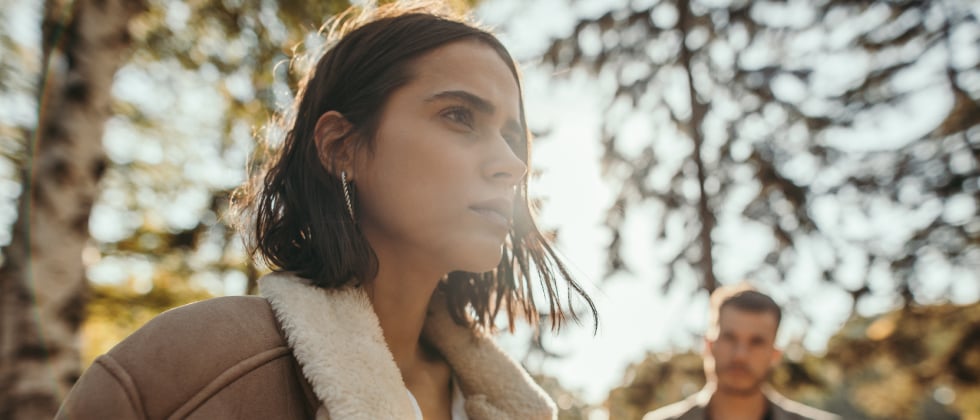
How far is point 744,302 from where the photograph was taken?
4277 mm

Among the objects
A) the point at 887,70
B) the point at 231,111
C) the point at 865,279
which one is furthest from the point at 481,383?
→ the point at 887,70

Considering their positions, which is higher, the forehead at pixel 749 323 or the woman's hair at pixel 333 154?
the woman's hair at pixel 333 154

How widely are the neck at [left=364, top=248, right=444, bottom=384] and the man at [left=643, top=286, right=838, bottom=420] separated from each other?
112 inches

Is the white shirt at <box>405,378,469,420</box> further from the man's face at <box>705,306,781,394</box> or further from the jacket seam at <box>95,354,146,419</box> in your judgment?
the man's face at <box>705,306,781,394</box>

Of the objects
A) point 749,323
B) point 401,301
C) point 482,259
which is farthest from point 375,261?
point 749,323

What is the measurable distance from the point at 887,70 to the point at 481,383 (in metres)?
8.15

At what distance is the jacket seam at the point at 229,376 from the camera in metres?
1.15

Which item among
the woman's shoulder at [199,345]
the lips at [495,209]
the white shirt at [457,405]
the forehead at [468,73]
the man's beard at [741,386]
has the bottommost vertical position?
the man's beard at [741,386]

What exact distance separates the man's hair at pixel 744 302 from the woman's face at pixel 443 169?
122 inches

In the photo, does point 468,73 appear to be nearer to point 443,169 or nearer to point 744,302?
point 443,169

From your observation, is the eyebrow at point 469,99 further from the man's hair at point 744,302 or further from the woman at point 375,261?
the man's hair at point 744,302

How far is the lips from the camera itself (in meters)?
1.55

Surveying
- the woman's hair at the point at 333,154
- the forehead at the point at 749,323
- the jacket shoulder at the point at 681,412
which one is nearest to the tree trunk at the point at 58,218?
the woman's hair at the point at 333,154

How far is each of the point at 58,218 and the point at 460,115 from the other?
2687 mm
